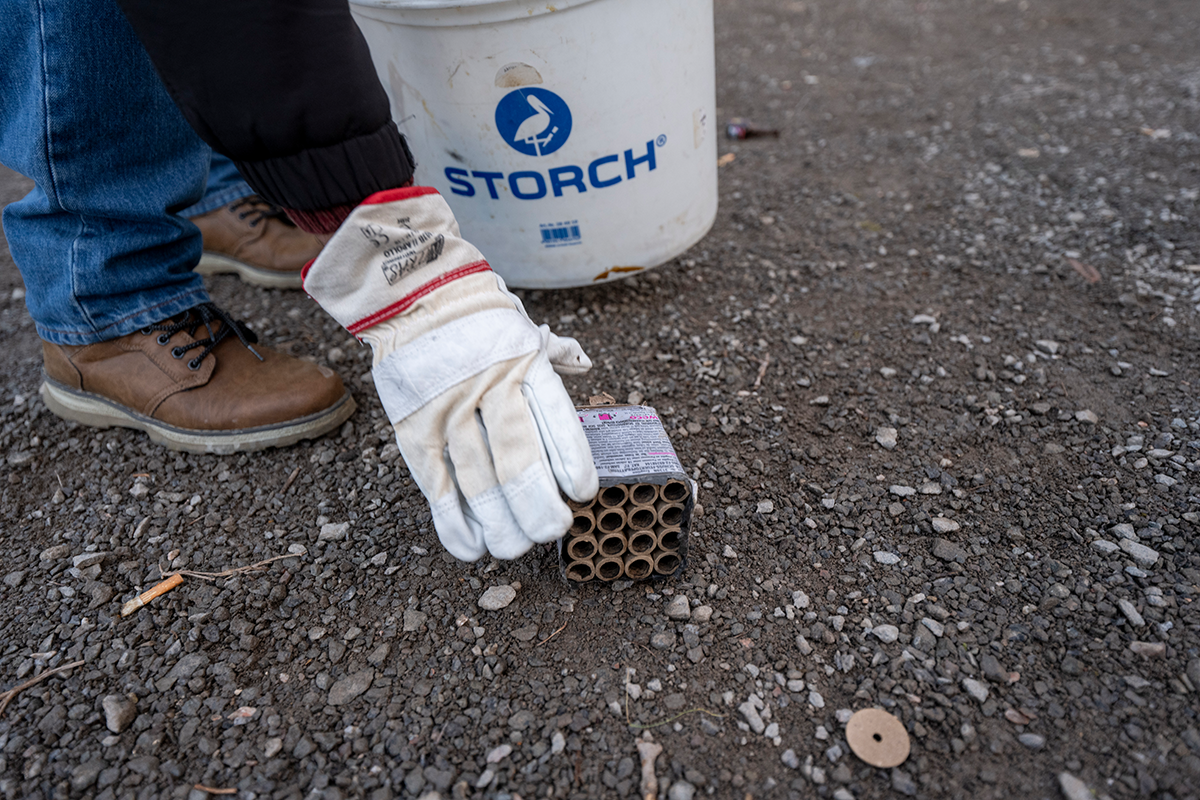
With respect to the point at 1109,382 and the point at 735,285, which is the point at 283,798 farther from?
the point at 1109,382

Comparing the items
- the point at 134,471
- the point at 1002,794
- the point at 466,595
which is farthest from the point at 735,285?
the point at 134,471

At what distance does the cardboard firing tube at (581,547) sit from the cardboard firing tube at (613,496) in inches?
3.2

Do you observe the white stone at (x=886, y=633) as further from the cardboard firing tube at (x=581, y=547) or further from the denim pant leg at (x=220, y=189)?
the denim pant leg at (x=220, y=189)

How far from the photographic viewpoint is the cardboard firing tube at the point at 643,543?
1.24m

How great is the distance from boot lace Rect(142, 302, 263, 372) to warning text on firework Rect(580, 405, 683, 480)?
3.19ft

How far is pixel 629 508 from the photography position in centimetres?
118

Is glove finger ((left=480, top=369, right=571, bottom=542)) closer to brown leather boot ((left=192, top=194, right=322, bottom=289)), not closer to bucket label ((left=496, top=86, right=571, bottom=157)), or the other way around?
bucket label ((left=496, top=86, right=571, bottom=157))

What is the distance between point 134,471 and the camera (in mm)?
1683

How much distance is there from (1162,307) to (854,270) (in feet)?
2.67

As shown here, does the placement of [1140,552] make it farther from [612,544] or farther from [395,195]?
[395,195]

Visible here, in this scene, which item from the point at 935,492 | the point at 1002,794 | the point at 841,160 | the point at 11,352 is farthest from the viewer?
the point at 841,160

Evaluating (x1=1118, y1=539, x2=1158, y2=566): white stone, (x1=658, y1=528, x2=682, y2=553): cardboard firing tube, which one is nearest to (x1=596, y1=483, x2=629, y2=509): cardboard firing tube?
(x1=658, y1=528, x2=682, y2=553): cardboard firing tube

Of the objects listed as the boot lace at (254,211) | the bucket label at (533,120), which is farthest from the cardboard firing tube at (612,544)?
the boot lace at (254,211)

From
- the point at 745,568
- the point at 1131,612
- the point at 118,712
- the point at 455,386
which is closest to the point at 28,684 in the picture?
the point at 118,712
